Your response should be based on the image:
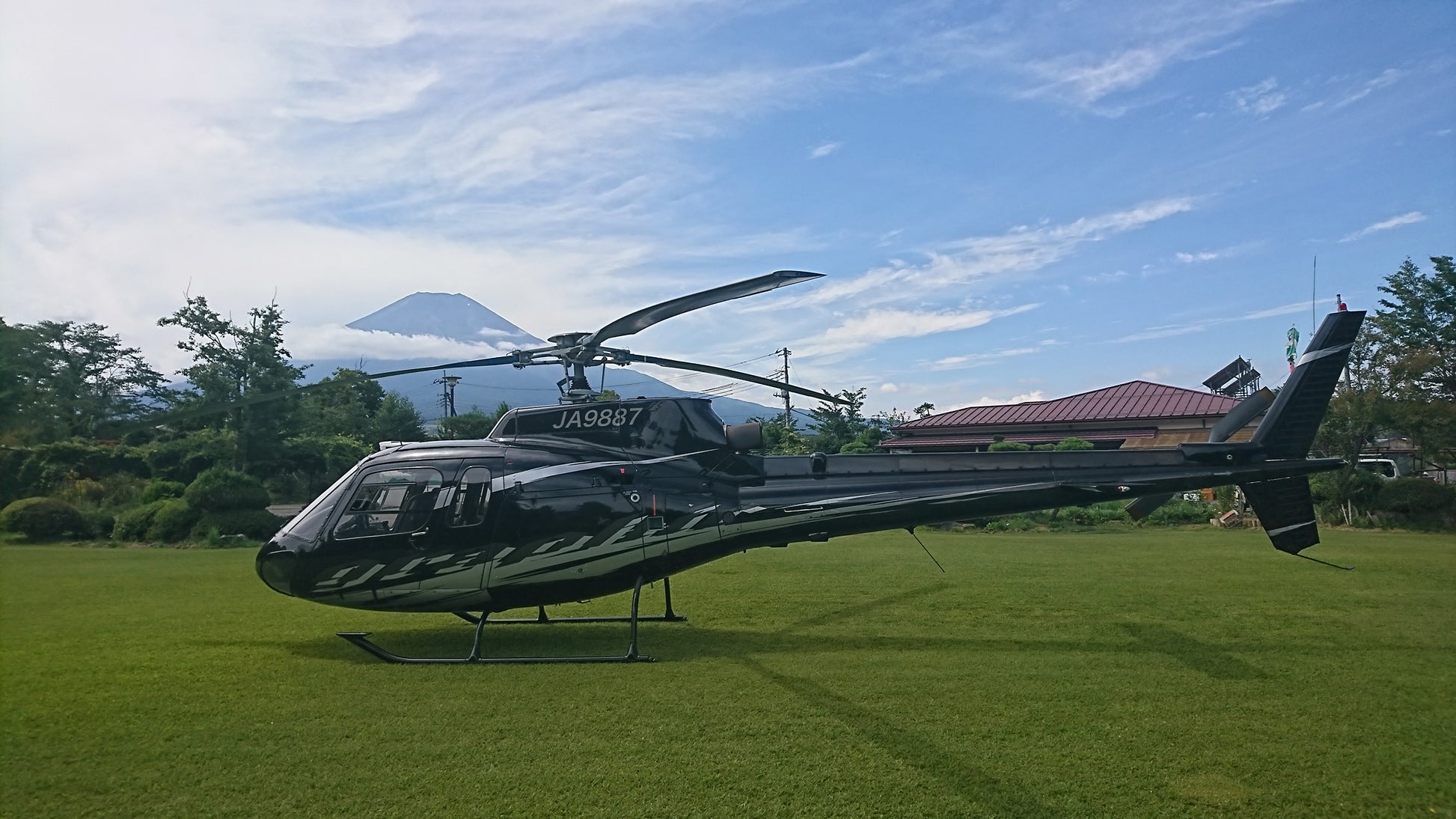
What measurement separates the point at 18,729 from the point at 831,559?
38.0ft

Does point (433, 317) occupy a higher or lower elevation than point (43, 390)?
higher

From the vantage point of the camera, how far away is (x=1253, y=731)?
5.48m

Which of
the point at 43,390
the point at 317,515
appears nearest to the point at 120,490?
the point at 43,390

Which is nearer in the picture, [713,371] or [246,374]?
Answer: [713,371]

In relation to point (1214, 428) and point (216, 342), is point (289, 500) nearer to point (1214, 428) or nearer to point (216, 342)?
point (216, 342)

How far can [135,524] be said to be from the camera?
20844 mm

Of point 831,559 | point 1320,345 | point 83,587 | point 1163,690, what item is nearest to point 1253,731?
point 1163,690

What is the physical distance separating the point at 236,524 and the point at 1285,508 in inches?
886

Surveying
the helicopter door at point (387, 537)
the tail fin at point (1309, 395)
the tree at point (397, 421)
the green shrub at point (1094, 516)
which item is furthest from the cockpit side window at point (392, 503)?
the green shrub at point (1094, 516)

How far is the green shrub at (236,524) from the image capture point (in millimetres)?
20750

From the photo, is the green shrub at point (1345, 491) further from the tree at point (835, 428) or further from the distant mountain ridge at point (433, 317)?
the distant mountain ridge at point (433, 317)

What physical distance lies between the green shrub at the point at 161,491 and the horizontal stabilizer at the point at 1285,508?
25.2 m

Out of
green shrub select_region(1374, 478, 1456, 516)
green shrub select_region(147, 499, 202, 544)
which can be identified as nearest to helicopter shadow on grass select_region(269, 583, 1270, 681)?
green shrub select_region(147, 499, 202, 544)

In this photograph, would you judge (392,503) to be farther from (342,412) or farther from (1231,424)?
(342,412)
